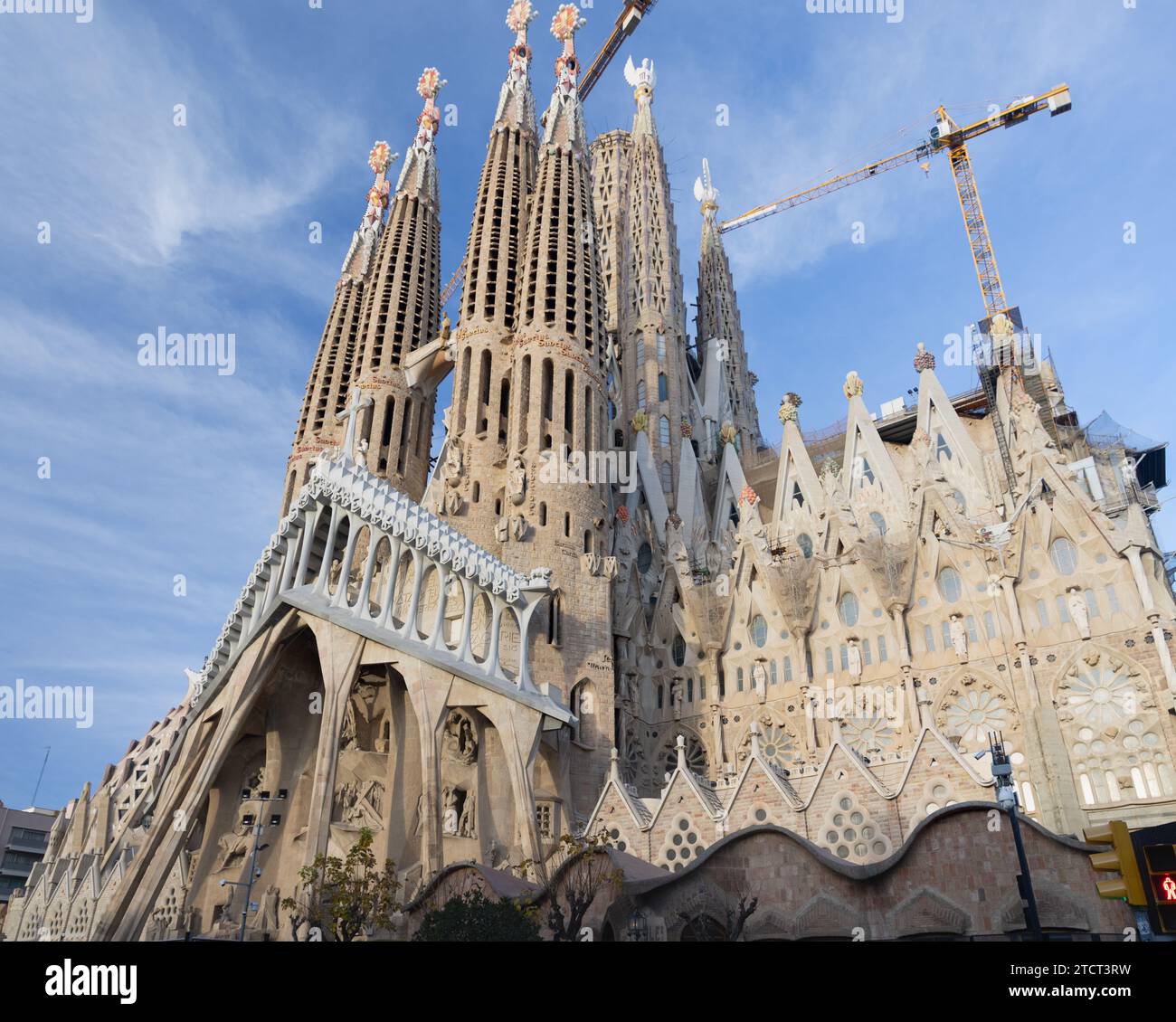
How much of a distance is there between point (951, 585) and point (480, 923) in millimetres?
18712

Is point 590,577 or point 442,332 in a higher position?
point 442,332

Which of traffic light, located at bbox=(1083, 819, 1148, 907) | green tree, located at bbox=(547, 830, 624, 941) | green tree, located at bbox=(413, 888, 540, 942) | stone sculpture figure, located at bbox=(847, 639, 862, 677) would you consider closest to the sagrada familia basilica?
stone sculpture figure, located at bbox=(847, 639, 862, 677)

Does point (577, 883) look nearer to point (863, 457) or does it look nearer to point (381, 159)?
point (863, 457)

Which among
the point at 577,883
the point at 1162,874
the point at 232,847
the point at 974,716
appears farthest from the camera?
the point at 232,847

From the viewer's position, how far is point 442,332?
3919 cm

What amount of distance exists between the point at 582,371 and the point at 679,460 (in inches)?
425

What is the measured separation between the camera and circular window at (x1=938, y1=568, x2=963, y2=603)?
2706 cm

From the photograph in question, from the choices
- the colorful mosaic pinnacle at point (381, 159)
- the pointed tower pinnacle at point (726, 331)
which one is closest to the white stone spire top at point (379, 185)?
the colorful mosaic pinnacle at point (381, 159)

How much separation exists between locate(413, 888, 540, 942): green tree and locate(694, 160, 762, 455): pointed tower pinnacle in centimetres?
3607

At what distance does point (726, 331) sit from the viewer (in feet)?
172

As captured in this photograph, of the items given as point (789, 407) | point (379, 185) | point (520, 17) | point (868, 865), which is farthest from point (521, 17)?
point (868, 865)

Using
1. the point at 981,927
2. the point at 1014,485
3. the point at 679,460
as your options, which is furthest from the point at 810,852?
the point at 679,460

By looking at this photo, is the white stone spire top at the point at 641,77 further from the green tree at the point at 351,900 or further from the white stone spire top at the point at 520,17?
the green tree at the point at 351,900
